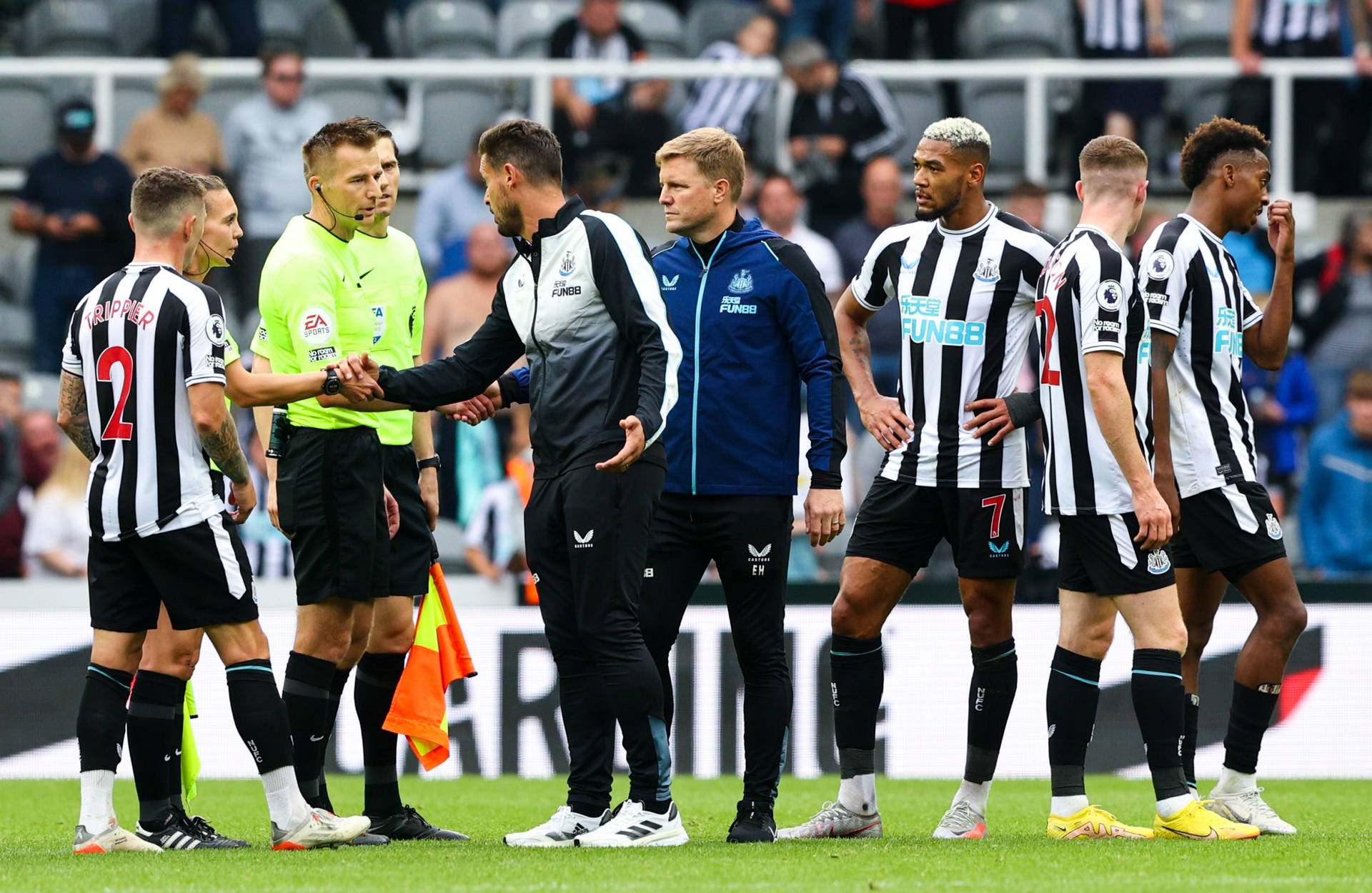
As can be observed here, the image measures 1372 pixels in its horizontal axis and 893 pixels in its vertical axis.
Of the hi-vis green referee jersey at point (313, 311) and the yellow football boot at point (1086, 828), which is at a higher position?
the hi-vis green referee jersey at point (313, 311)

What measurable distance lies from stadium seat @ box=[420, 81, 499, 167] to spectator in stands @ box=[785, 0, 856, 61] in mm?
2425

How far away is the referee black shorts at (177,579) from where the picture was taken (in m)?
5.95

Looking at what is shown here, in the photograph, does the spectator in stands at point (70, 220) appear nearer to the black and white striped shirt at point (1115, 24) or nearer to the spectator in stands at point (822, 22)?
the spectator in stands at point (822, 22)

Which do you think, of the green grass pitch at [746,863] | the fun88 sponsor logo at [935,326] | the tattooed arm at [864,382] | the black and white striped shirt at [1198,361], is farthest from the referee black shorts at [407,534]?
the black and white striped shirt at [1198,361]

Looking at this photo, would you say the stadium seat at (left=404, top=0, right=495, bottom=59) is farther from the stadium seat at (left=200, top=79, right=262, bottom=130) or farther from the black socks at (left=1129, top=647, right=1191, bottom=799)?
the black socks at (left=1129, top=647, right=1191, bottom=799)

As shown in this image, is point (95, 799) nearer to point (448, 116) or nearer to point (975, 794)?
point (975, 794)

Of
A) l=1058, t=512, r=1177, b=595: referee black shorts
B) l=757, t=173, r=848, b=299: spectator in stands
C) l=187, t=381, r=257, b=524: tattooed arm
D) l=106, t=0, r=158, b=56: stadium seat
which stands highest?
l=106, t=0, r=158, b=56: stadium seat

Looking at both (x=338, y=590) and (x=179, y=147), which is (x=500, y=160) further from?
(x=179, y=147)

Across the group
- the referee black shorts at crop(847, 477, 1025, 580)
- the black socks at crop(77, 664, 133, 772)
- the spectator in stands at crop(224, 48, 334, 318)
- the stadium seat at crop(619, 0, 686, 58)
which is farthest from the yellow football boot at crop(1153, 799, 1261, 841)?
the stadium seat at crop(619, 0, 686, 58)

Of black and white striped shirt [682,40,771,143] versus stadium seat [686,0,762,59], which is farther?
stadium seat [686,0,762,59]

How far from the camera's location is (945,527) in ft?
21.5

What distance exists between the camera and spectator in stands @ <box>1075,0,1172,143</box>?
13.4m

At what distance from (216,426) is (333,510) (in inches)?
21.8

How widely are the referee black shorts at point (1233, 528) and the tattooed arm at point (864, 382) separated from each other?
1.06 meters
